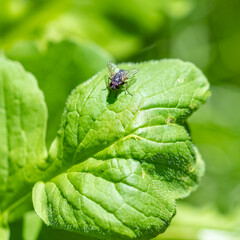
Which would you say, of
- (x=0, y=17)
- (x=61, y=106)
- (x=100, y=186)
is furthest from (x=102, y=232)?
(x=0, y=17)

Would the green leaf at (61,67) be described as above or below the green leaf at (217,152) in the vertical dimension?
above

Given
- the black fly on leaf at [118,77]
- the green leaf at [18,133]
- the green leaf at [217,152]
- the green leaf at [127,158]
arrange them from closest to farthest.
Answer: the green leaf at [127,158]
the black fly on leaf at [118,77]
the green leaf at [18,133]
the green leaf at [217,152]

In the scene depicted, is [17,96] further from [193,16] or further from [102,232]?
[193,16]

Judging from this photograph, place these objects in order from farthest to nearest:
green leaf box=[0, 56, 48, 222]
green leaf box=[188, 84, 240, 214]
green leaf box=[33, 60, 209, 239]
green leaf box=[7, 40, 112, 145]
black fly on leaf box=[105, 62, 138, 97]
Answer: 1. green leaf box=[188, 84, 240, 214]
2. green leaf box=[7, 40, 112, 145]
3. green leaf box=[0, 56, 48, 222]
4. black fly on leaf box=[105, 62, 138, 97]
5. green leaf box=[33, 60, 209, 239]

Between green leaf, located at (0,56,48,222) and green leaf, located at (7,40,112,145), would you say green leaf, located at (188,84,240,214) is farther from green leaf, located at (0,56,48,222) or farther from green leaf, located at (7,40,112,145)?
green leaf, located at (0,56,48,222)

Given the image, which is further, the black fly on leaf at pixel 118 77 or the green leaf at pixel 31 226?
the green leaf at pixel 31 226

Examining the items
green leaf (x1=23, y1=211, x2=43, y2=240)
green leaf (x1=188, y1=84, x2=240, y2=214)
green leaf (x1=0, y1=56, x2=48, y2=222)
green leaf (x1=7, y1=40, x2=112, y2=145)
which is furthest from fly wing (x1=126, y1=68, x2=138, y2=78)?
green leaf (x1=188, y1=84, x2=240, y2=214)

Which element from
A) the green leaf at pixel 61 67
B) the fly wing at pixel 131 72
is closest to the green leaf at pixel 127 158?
the fly wing at pixel 131 72

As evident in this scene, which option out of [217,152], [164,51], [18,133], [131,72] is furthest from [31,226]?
[164,51]

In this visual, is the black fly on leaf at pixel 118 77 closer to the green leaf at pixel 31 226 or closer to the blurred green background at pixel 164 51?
the blurred green background at pixel 164 51
